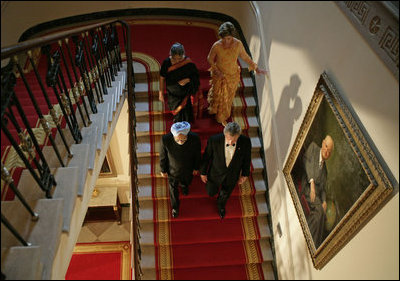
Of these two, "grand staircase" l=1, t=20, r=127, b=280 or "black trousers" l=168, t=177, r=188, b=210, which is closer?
"grand staircase" l=1, t=20, r=127, b=280

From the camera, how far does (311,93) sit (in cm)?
276

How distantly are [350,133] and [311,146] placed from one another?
0.65 metres

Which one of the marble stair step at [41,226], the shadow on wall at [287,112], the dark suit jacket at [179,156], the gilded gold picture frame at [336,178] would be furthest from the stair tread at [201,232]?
the marble stair step at [41,226]

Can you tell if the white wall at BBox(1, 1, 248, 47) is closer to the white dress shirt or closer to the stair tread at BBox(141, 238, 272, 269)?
the white dress shirt

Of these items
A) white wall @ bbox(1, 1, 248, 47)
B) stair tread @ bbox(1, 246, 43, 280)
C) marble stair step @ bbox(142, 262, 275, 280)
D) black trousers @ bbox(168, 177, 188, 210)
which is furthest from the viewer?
white wall @ bbox(1, 1, 248, 47)

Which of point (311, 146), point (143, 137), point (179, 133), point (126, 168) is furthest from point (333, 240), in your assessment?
point (126, 168)

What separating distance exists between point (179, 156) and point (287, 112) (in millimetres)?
1327

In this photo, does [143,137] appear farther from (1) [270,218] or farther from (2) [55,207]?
(2) [55,207]

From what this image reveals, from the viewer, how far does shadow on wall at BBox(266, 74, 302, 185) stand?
123 inches

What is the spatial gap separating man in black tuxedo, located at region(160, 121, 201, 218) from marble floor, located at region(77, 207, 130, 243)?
337cm

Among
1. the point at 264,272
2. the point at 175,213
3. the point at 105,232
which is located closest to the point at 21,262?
the point at 175,213

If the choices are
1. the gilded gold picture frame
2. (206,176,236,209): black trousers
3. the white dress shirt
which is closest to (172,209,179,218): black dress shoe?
(206,176,236,209): black trousers

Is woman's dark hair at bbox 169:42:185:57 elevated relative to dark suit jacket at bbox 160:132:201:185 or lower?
elevated

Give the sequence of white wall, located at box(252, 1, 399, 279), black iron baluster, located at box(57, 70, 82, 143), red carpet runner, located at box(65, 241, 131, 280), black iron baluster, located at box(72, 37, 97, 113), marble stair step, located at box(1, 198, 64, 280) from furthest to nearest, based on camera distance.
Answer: red carpet runner, located at box(65, 241, 131, 280), black iron baluster, located at box(72, 37, 97, 113), black iron baluster, located at box(57, 70, 82, 143), marble stair step, located at box(1, 198, 64, 280), white wall, located at box(252, 1, 399, 279)
